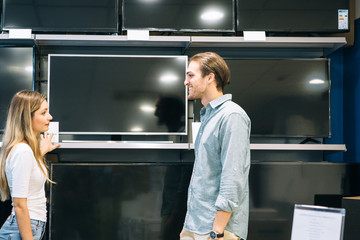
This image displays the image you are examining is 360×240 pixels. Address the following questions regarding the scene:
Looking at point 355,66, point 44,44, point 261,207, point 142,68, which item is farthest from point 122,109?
point 355,66

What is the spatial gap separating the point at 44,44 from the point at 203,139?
1.57 metres

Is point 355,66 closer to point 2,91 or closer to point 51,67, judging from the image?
point 51,67

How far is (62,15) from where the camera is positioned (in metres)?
2.71

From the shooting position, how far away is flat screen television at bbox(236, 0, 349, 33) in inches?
110

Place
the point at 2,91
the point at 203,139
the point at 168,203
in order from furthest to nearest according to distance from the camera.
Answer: the point at 2,91 < the point at 168,203 < the point at 203,139

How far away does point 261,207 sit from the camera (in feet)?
8.18

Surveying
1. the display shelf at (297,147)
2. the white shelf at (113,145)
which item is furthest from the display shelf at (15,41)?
the display shelf at (297,147)

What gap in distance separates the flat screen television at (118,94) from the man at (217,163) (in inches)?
36.7

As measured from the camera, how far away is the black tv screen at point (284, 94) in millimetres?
2795

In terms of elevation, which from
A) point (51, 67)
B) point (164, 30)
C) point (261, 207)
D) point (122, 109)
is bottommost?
point (261, 207)

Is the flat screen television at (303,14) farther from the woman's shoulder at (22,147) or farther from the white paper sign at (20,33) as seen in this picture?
the woman's shoulder at (22,147)

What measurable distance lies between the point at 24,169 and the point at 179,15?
1.51 m

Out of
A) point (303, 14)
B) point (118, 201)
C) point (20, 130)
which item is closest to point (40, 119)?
point (20, 130)

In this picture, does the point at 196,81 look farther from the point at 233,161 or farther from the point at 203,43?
the point at 203,43
